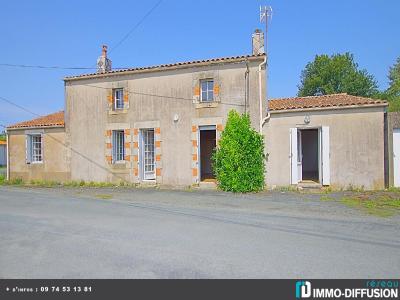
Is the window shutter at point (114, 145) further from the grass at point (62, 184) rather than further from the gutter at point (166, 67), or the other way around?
the gutter at point (166, 67)

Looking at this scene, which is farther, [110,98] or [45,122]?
[45,122]

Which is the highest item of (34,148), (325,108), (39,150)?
(325,108)

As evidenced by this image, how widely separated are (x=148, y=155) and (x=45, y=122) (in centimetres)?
665

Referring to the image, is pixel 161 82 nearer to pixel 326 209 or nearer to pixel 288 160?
pixel 288 160

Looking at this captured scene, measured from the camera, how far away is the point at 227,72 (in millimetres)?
14844

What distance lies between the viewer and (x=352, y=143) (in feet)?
43.5

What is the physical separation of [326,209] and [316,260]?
5.01 m

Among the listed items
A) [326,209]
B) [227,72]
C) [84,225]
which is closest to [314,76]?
[227,72]

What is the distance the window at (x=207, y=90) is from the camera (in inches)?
603

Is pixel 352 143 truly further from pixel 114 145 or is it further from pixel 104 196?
pixel 114 145
